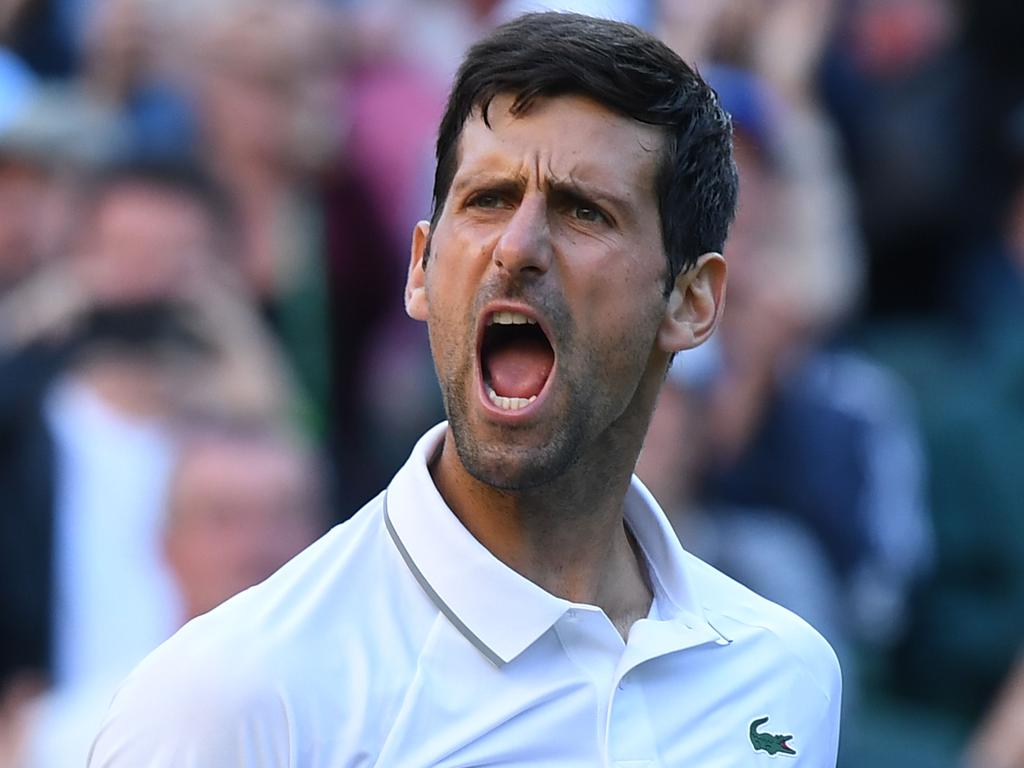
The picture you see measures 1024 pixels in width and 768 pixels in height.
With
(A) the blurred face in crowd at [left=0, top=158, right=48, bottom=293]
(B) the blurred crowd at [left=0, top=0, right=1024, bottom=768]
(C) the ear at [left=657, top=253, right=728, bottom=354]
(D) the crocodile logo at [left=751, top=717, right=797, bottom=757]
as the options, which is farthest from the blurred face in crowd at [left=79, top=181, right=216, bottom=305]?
(D) the crocodile logo at [left=751, top=717, right=797, bottom=757]

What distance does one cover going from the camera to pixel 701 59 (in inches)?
222

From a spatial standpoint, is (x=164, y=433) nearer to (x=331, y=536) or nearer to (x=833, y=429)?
(x=833, y=429)

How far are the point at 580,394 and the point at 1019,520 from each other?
3876 millimetres

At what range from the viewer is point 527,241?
2084 mm

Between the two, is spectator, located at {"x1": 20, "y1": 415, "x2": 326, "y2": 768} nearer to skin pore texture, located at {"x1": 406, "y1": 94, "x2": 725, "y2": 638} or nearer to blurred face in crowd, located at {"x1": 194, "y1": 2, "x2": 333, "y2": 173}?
blurred face in crowd, located at {"x1": 194, "y1": 2, "x2": 333, "y2": 173}

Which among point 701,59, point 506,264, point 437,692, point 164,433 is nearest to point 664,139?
point 506,264

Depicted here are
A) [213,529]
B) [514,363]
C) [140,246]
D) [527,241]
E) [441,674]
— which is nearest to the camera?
[441,674]

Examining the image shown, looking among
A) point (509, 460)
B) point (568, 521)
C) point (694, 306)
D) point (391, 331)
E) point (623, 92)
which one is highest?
point (623, 92)

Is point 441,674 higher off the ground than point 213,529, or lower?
higher

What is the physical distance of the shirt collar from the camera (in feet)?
6.68

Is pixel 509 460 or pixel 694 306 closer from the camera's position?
pixel 509 460

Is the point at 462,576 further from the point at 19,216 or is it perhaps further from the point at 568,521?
the point at 19,216

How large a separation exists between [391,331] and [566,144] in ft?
10.0

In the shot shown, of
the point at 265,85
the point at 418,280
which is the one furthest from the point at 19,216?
the point at 418,280
